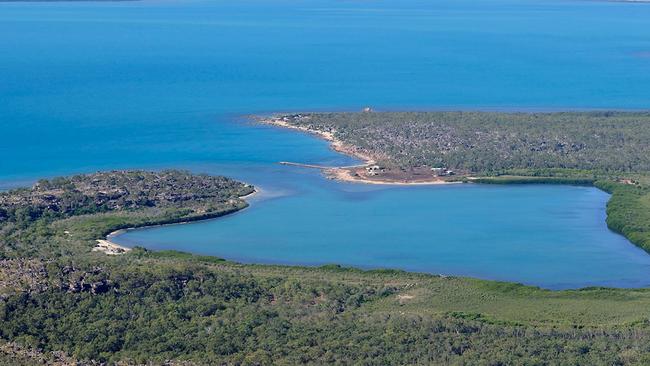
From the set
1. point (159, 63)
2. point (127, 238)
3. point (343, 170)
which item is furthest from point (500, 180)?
point (159, 63)

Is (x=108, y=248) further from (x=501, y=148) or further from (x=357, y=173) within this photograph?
(x=501, y=148)

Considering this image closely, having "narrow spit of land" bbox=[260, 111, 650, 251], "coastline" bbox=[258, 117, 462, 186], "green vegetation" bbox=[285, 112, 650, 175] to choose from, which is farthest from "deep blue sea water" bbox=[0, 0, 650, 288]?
"green vegetation" bbox=[285, 112, 650, 175]

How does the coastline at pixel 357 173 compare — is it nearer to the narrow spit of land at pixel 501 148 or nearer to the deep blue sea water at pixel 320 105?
the narrow spit of land at pixel 501 148

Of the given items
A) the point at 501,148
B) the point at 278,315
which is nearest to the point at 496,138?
the point at 501,148

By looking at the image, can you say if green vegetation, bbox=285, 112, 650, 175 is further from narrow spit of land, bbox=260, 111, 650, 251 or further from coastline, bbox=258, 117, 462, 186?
coastline, bbox=258, 117, 462, 186

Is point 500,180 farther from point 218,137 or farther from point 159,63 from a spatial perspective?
point 159,63
